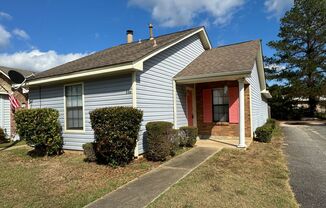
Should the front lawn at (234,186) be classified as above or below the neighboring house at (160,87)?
below

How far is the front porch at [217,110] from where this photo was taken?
11648 millimetres

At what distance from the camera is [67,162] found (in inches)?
323

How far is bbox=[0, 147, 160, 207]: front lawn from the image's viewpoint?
4965 millimetres

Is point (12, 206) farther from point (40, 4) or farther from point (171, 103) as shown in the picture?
point (40, 4)

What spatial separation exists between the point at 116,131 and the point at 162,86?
11.4 feet

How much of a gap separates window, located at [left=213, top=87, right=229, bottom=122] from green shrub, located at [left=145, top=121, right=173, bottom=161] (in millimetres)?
4851

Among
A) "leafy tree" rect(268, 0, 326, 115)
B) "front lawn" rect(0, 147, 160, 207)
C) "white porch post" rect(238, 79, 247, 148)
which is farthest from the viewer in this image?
"leafy tree" rect(268, 0, 326, 115)

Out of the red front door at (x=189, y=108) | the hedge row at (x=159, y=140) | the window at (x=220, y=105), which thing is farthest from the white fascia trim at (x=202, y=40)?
the window at (x=220, y=105)

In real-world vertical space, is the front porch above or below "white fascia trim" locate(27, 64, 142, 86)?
below

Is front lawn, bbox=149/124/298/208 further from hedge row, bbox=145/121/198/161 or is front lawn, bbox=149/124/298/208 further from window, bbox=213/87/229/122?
window, bbox=213/87/229/122

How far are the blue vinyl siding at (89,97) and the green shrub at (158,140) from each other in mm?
1149

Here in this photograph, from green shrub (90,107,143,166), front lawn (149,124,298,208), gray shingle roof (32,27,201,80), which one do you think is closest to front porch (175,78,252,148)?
gray shingle roof (32,27,201,80)

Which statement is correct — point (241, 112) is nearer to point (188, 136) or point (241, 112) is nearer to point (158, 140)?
point (188, 136)

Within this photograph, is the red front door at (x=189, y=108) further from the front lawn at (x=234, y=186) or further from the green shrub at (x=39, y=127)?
the green shrub at (x=39, y=127)
